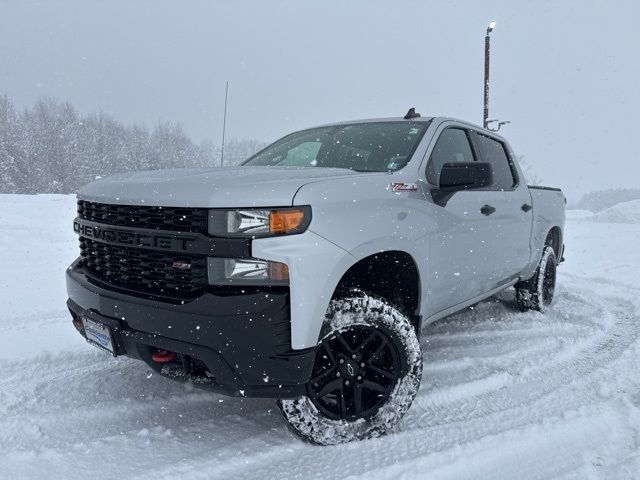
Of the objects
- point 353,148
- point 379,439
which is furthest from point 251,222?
point 353,148

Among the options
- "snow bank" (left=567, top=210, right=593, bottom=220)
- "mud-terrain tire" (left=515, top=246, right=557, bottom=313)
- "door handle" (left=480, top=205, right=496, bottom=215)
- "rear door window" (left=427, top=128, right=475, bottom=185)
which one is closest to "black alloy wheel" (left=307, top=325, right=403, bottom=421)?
"rear door window" (left=427, top=128, right=475, bottom=185)

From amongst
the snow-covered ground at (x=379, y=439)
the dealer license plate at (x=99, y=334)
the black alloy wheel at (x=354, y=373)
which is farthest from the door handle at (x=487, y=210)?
the dealer license plate at (x=99, y=334)

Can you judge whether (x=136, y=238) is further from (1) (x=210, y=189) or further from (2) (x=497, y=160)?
(2) (x=497, y=160)

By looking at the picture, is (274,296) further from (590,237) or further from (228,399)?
(590,237)

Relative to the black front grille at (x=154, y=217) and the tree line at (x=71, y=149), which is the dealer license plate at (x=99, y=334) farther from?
the tree line at (x=71, y=149)

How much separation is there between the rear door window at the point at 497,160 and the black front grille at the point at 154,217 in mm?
2556

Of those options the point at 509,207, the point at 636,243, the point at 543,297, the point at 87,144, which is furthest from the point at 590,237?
the point at 87,144

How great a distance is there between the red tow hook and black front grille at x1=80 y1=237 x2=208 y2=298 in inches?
11.7

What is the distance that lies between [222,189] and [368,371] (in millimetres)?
1213

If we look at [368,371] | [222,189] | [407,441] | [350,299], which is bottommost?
[407,441]

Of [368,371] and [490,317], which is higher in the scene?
[368,371]

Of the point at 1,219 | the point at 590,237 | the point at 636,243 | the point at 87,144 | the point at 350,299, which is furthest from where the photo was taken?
the point at 87,144

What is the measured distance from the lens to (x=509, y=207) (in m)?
4.09

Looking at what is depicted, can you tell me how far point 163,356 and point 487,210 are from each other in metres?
2.45
